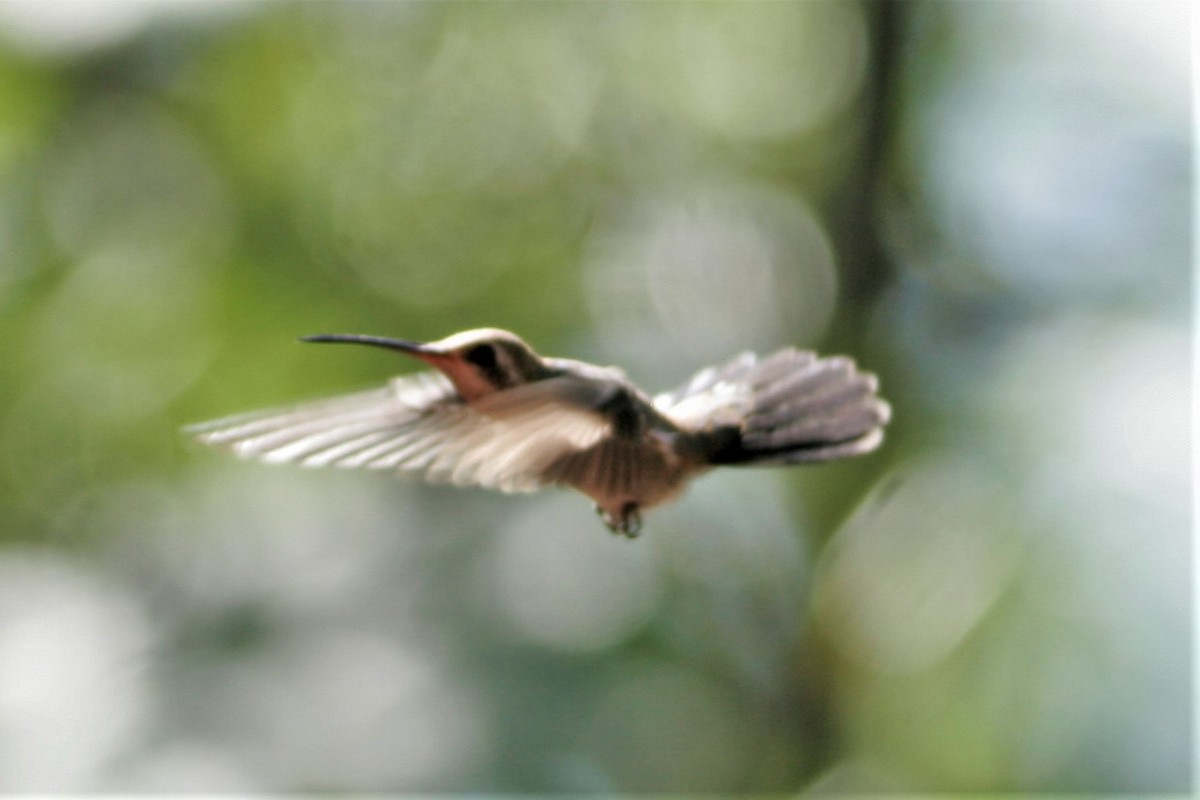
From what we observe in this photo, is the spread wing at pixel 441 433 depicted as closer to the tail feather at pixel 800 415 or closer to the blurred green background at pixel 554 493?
the tail feather at pixel 800 415

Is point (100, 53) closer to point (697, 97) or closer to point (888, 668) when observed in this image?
point (697, 97)

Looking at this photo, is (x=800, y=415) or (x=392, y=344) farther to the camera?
(x=800, y=415)

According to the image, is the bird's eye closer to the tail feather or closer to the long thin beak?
the long thin beak

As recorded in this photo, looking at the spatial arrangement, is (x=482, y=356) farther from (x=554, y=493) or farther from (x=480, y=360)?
(x=554, y=493)

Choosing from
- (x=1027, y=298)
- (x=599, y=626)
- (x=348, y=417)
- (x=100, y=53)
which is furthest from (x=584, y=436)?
(x=100, y=53)

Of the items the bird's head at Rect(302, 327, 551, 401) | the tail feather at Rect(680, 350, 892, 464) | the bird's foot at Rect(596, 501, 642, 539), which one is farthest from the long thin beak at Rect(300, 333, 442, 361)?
the tail feather at Rect(680, 350, 892, 464)

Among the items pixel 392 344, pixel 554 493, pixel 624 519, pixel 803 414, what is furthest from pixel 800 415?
pixel 554 493
